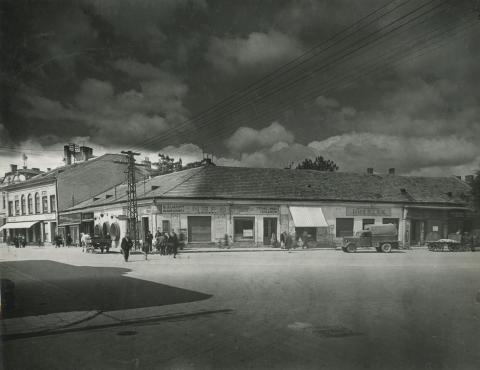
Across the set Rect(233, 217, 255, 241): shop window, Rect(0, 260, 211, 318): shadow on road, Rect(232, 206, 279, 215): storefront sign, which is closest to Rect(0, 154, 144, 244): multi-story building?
Rect(233, 217, 255, 241): shop window

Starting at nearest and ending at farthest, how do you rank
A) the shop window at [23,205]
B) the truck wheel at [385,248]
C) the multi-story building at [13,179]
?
the truck wheel at [385,248] < the shop window at [23,205] < the multi-story building at [13,179]

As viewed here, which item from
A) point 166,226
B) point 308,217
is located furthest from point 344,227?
point 166,226

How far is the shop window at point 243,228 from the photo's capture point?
1230 inches

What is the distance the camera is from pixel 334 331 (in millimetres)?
6727

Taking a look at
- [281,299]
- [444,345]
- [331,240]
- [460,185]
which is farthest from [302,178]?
[444,345]

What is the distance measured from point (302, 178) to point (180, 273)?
22.9m

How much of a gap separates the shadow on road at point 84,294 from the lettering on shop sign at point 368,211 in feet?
77.3

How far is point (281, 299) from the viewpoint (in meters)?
9.51

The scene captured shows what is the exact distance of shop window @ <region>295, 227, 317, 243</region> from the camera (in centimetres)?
3212

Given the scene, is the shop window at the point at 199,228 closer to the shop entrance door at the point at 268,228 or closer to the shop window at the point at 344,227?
the shop entrance door at the point at 268,228

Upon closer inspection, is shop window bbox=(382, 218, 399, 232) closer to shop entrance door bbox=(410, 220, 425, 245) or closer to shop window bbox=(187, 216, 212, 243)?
shop entrance door bbox=(410, 220, 425, 245)

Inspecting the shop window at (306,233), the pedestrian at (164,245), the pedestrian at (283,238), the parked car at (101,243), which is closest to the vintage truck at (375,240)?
the pedestrian at (283,238)

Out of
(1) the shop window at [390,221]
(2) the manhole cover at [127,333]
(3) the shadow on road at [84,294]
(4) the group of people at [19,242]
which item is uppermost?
(2) the manhole cover at [127,333]

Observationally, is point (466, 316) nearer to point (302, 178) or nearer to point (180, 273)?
point (180, 273)
